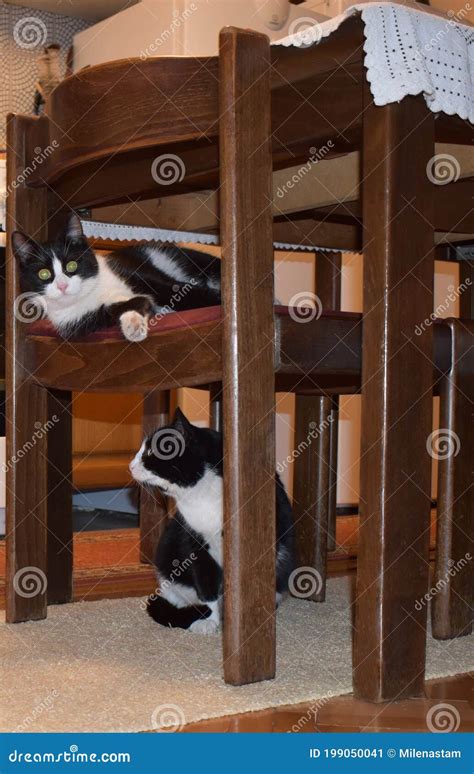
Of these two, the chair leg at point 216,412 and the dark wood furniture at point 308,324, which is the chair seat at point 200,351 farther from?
the chair leg at point 216,412

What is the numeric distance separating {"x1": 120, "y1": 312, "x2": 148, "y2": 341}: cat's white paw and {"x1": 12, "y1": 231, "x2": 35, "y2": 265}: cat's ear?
30 cm

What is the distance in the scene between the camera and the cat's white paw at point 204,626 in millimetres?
1532

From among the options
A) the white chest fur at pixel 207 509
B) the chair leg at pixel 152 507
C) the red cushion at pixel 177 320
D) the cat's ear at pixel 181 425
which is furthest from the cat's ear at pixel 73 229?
the chair leg at pixel 152 507

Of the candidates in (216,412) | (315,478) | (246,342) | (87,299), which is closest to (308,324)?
(246,342)

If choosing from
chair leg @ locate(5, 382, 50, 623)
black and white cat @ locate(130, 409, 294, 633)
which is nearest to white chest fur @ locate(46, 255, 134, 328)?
chair leg @ locate(5, 382, 50, 623)

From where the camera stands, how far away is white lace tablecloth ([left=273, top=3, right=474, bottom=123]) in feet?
3.62

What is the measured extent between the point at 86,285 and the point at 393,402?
645mm

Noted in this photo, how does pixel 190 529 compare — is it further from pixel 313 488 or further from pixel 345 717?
pixel 345 717

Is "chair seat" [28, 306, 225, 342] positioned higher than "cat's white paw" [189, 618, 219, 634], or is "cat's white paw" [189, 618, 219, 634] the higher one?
"chair seat" [28, 306, 225, 342]

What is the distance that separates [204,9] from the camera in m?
2.60

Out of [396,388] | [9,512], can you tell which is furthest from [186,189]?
[396,388]

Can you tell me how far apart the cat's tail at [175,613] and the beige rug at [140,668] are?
0.02 metres

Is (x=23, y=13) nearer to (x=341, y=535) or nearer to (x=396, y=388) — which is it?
(x=341, y=535)

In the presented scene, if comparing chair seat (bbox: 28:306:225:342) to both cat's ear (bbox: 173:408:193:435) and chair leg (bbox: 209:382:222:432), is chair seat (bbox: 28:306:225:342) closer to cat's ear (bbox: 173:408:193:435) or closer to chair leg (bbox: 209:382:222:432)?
cat's ear (bbox: 173:408:193:435)
